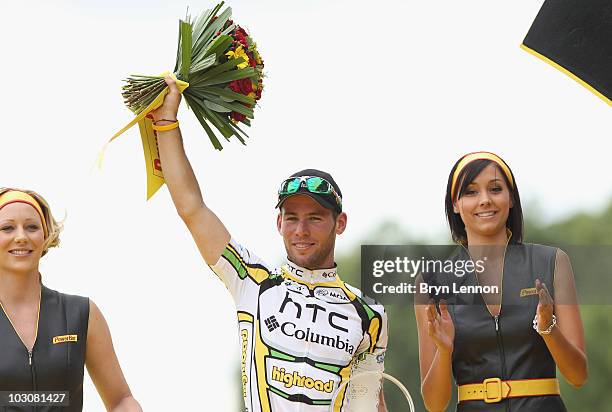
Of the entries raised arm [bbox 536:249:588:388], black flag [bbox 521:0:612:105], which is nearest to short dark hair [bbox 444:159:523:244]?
raised arm [bbox 536:249:588:388]

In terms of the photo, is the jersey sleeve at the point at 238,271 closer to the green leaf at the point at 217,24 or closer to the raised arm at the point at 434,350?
the raised arm at the point at 434,350

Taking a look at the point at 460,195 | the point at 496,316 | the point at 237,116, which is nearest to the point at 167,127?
the point at 237,116

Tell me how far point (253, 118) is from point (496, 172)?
135 centimetres

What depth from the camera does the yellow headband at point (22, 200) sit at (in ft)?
20.7

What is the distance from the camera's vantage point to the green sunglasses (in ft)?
19.8

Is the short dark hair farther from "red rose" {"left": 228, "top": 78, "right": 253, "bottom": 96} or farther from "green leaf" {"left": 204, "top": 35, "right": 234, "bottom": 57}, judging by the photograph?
"green leaf" {"left": 204, "top": 35, "right": 234, "bottom": 57}

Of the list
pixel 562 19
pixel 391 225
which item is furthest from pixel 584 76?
pixel 391 225

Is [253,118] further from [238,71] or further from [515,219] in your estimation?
[515,219]

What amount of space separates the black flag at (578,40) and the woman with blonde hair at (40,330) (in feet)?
9.04

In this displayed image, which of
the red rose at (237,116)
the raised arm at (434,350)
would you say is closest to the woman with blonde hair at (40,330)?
the red rose at (237,116)

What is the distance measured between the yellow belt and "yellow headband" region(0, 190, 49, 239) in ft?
8.03

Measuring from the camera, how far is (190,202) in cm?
588

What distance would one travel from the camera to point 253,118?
6.42m

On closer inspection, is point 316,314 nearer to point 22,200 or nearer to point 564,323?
point 564,323
